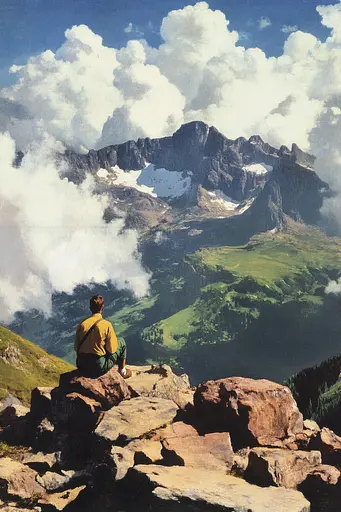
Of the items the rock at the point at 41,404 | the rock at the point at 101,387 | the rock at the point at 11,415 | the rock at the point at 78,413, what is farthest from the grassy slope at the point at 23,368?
the rock at the point at 78,413

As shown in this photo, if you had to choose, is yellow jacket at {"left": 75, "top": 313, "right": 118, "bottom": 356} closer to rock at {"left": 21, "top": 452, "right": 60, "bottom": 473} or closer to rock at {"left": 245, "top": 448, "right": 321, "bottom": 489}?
rock at {"left": 21, "top": 452, "right": 60, "bottom": 473}

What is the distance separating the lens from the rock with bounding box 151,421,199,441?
21.0 m

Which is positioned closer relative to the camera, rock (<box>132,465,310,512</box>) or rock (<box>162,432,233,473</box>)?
rock (<box>132,465,310,512</box>)

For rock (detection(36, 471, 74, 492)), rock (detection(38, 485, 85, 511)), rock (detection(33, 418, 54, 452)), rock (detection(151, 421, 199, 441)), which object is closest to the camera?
rock (detection(38, 485, 85, 511))

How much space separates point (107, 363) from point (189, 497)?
1038 cm

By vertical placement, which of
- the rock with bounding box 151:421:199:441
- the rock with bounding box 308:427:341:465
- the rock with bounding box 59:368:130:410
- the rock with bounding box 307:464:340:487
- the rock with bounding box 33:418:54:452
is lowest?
the rock with bounding box 307:464:340:487

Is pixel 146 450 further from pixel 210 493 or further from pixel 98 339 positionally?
pixel 98 339

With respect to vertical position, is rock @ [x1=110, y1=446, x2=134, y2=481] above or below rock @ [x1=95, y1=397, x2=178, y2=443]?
below

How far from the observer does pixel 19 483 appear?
19.2 metres

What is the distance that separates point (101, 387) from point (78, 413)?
181 centimetres

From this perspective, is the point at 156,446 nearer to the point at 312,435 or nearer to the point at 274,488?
the point at 274,488

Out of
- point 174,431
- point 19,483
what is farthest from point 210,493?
point 19,483

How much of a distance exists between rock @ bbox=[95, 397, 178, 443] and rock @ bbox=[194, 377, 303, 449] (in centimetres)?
184

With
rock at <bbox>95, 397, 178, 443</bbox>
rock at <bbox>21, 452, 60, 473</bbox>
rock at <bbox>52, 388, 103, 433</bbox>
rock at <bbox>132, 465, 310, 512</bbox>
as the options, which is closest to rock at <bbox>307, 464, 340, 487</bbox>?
rock at <bbox>132, 465, 310, 512</bbox>
